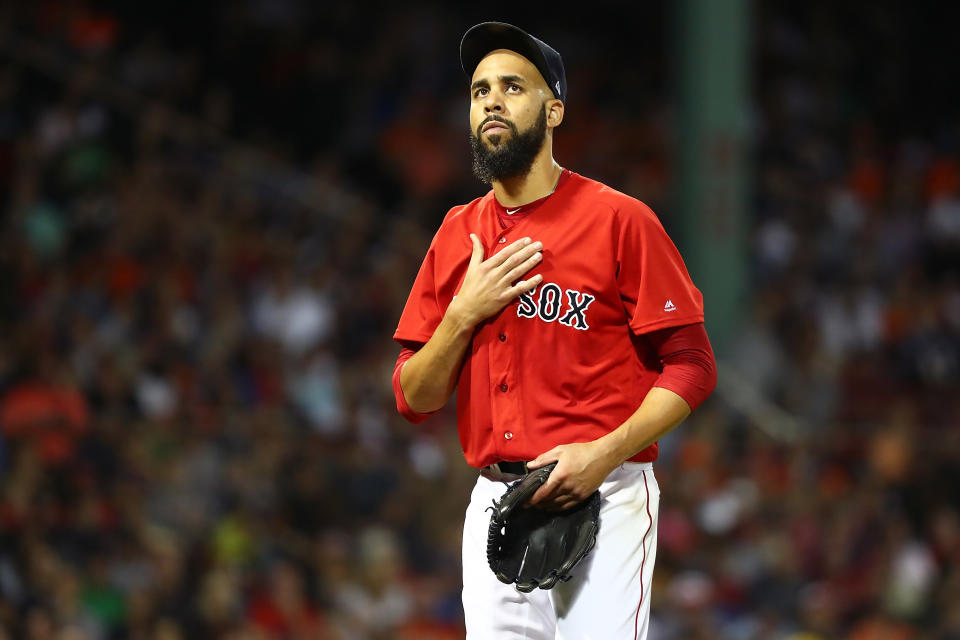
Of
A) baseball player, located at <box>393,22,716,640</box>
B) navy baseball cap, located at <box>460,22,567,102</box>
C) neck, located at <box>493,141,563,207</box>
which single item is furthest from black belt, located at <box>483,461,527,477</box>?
navy baseball cap, located at <box>460,22,567,102</box>

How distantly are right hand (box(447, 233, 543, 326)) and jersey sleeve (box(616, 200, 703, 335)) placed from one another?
18 cm

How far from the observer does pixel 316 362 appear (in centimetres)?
816

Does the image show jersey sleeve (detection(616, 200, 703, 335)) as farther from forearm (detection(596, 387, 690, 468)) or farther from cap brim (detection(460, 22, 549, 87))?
cap brim (detection(460, 22, 549, 87))

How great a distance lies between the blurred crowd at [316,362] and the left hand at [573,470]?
13.9 feet

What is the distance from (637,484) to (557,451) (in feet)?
0.99

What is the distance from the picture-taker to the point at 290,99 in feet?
33.5

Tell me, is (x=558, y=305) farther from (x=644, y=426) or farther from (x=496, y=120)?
(x=496, y=120)

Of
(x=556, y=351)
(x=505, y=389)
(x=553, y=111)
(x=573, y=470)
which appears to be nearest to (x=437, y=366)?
(x=505, y=389)

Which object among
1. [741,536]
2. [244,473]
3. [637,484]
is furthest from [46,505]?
[637,484]

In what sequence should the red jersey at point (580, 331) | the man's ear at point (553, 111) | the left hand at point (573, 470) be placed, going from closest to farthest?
the left hand at point (573, 470) < the red jersey at point (580, 331) < the man's ear at point (553, 111)

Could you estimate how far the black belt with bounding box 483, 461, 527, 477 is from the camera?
2.78 metres

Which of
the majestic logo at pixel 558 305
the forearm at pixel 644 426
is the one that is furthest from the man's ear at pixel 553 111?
the forearm at pixel 644 426

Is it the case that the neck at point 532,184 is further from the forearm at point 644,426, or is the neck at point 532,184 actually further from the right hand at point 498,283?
the forearm at point 644,426

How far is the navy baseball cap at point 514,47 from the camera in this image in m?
2.76
